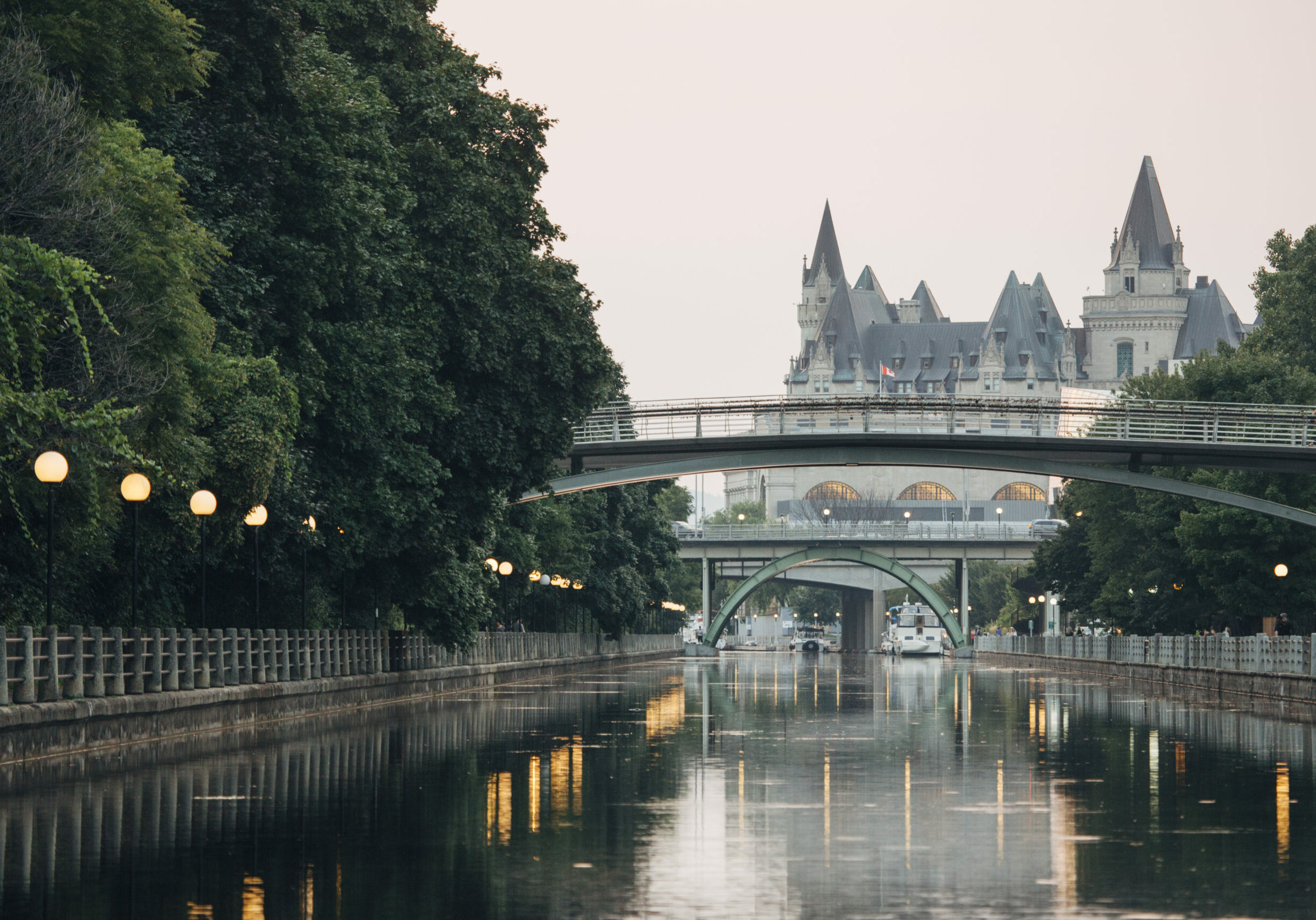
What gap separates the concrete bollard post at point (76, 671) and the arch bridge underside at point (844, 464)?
36.0 meters

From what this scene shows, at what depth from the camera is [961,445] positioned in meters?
58.2

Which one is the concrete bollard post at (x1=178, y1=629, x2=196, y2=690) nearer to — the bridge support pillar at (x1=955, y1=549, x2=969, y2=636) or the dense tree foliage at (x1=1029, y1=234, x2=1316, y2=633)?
the dense tree foliage at (x1=1029, y1=234, x2=1316, y2=633)

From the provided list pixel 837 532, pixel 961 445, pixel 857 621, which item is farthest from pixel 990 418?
pixel 857 621

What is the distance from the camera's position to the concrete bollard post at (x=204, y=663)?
28000 mm

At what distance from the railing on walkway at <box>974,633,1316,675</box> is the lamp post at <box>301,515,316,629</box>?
19.0 m

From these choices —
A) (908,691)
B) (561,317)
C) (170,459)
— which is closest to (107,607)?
(170,459)

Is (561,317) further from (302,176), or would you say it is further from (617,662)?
(617,662)

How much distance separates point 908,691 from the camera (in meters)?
46.5

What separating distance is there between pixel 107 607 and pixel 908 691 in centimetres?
2192

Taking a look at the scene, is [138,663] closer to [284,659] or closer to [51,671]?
[51,671]

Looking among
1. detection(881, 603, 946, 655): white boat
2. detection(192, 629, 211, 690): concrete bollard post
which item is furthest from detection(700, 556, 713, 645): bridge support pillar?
detection(192, 629, 211, 690): concrete bollard post

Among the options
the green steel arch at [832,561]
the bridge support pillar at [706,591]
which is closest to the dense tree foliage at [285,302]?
the bridge support pillar at [706,591]

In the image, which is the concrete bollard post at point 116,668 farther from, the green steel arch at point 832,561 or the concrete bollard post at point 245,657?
the green steel arch at point 832,561

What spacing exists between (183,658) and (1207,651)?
29770mm
